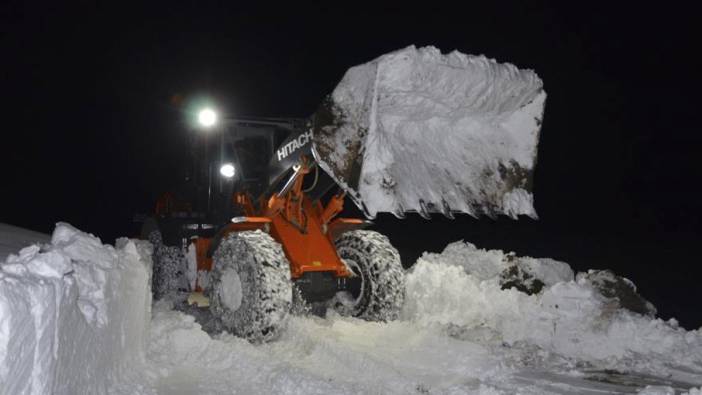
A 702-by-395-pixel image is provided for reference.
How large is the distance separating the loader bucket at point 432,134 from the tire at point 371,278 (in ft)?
3.87

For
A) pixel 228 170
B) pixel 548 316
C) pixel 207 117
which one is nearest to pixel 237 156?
pixel 228 170

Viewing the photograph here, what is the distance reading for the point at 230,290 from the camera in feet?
19.0

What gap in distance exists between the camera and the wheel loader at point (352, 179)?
5.14m

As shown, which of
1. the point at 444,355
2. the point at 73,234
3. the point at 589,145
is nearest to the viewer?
the point at 73,234

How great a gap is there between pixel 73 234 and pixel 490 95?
145 inches

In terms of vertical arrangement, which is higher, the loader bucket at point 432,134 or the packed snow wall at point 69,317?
the loader bucket at point 432,134

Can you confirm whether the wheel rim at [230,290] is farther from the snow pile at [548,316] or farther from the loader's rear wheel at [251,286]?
the snow pile at [548,316]

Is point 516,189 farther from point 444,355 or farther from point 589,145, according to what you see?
point 589,145

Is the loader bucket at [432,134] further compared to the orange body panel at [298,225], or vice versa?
the orange body panel at [298,225]

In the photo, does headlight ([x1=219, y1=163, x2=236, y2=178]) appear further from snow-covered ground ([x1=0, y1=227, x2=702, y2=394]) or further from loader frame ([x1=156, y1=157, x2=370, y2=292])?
snow-covered ground ([x1=0, y1=227, x2=702, y2=394])

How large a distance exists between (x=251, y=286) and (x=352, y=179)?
1.36 metres

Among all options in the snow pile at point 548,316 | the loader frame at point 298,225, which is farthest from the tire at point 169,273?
the snow pile at point 548,316

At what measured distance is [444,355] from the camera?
530 centimetres

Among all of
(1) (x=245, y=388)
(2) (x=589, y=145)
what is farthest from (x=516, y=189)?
(2) (x=589, y=145)
